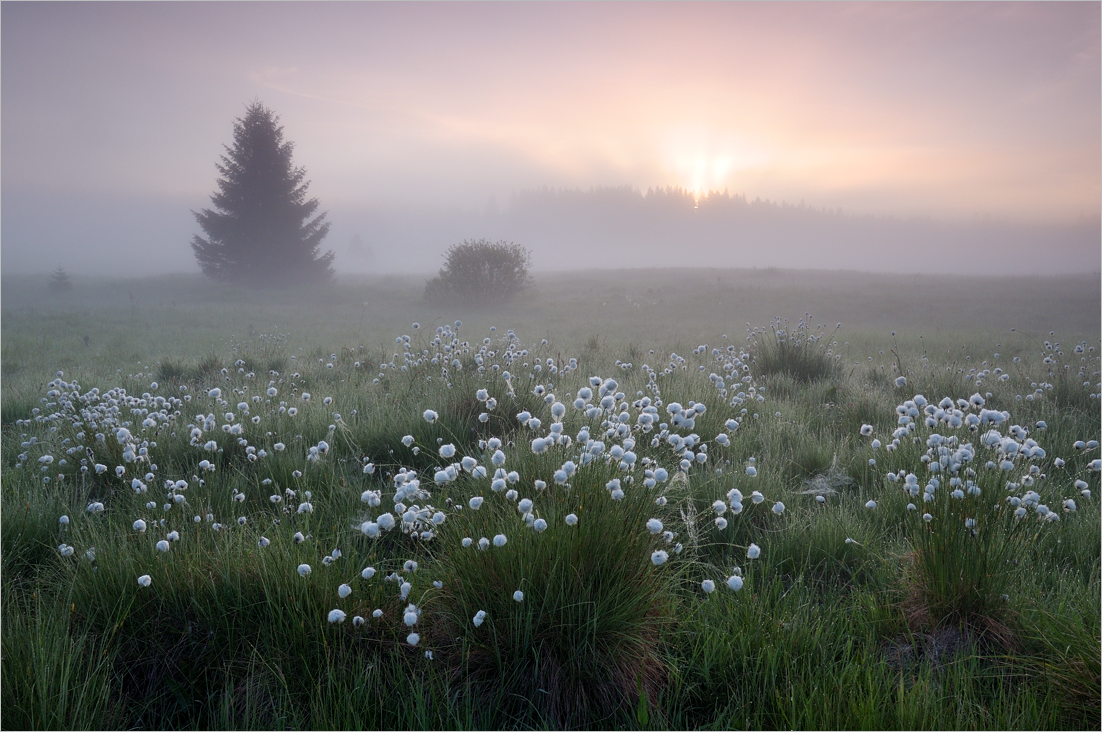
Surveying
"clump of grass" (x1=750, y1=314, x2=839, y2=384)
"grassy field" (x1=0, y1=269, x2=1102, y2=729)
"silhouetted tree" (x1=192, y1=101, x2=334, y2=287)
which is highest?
"silhouetted tree" (x1=192, y1=101, x2=334, y2=287)

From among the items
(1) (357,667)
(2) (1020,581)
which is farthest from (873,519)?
(1) (357,667)

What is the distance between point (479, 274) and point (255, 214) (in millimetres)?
19814

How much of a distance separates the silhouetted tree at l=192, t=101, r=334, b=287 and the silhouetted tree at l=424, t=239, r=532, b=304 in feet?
52.6

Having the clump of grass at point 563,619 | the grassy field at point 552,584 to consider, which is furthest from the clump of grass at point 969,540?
the clump of grass at point 563,619

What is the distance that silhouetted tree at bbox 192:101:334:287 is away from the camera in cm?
3566

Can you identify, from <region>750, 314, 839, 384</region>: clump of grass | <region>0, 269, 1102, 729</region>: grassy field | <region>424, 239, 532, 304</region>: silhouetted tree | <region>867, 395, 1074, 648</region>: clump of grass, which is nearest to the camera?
<region>0, 269, 1102, 729</region>: grassy field

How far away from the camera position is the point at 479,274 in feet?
85.9

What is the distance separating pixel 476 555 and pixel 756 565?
1.64 metres

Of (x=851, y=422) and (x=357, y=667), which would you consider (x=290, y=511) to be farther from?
(x=851, y=422)

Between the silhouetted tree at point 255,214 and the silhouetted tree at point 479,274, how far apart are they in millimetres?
16037

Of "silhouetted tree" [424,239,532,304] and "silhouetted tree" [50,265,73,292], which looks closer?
"silhouetted tree" [424,239,532,304]

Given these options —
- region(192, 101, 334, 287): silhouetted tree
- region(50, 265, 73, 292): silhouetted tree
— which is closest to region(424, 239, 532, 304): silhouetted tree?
region(192, 101, 334, 287): silhouetted tree

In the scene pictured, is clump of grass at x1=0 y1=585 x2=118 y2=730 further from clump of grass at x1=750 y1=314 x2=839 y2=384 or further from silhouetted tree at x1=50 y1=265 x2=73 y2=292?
silhouetted tree at x1=50 y1=265 x2=73 y2=292

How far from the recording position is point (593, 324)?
19016 mm
